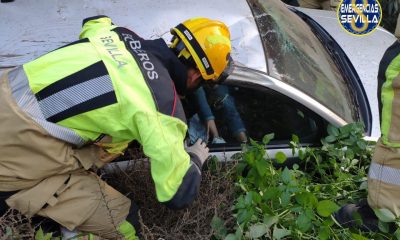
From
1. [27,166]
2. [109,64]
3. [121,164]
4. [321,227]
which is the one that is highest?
[109,64]

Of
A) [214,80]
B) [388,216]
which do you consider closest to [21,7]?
[214,80]

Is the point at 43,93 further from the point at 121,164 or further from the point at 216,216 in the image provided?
the point at 216,216

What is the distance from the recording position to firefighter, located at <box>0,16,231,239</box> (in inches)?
82.5

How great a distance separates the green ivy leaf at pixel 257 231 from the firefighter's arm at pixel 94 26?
123cm

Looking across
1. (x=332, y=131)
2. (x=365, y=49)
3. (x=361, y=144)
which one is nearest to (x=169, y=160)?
(x=332, y=131)

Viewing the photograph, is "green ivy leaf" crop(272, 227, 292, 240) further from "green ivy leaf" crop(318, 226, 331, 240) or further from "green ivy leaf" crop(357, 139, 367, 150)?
"green ivy leaf" crop(357, 139, 367, 150)

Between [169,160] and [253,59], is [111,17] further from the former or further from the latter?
[169,160]

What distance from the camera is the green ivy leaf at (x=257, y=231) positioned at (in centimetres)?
246

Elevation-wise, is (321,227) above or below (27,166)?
below

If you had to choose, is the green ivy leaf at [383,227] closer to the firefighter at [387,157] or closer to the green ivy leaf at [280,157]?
the firefighter at [387,157]

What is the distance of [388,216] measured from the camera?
2572 mm

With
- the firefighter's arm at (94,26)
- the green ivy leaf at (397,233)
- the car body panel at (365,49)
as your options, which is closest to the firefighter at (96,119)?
the firefighter's arm at (94,26)

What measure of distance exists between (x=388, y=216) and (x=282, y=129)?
81 cm

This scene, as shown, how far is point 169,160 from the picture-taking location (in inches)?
81.7
